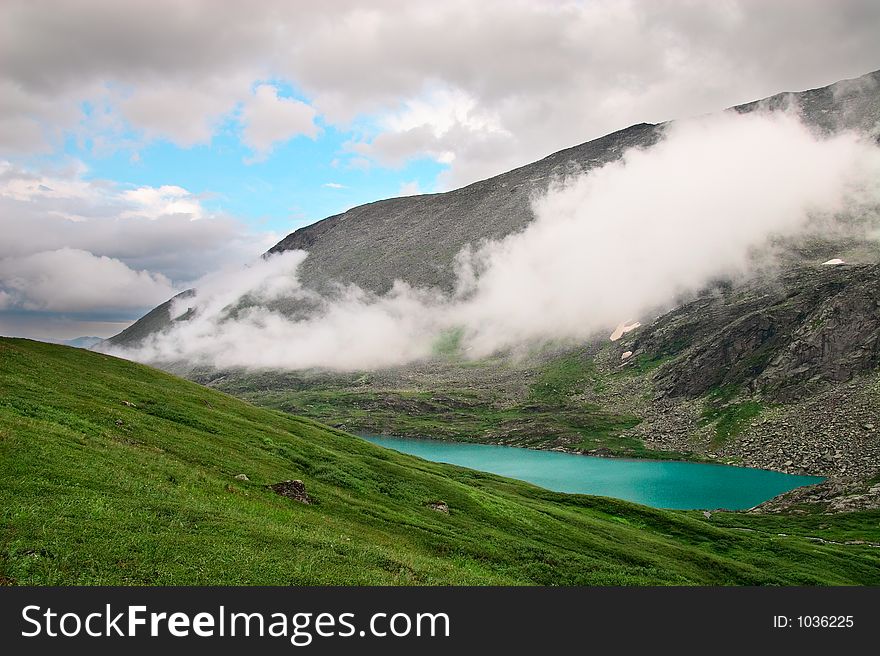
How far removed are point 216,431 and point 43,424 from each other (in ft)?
48.2

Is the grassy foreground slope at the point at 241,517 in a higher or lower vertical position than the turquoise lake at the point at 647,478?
higher

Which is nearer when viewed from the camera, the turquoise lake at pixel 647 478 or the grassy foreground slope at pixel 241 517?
the grassy foreground slope at pixel 241 517

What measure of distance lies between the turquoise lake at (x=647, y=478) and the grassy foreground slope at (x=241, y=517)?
59.8 meters

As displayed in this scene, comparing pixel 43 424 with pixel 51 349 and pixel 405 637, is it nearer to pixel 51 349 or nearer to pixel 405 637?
pixel 405 637

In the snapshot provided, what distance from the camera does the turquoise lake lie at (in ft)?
393

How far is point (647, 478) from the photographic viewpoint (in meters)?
143

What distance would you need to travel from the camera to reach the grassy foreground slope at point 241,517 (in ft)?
61.7

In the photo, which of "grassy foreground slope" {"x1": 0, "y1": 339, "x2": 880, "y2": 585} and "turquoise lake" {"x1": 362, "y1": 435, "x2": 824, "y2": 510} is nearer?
"grassy foreground slope" {"x1": 0, "y1": 339, "x2": 880, "y2": 585}

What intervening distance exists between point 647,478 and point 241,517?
138 meters

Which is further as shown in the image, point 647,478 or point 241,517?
point 647,478

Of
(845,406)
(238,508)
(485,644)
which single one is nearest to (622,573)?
(485,644)

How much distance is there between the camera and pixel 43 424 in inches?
1130

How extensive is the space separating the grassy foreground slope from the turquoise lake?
5985 centimetres

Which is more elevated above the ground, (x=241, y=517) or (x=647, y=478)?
(x=241, y=517)
